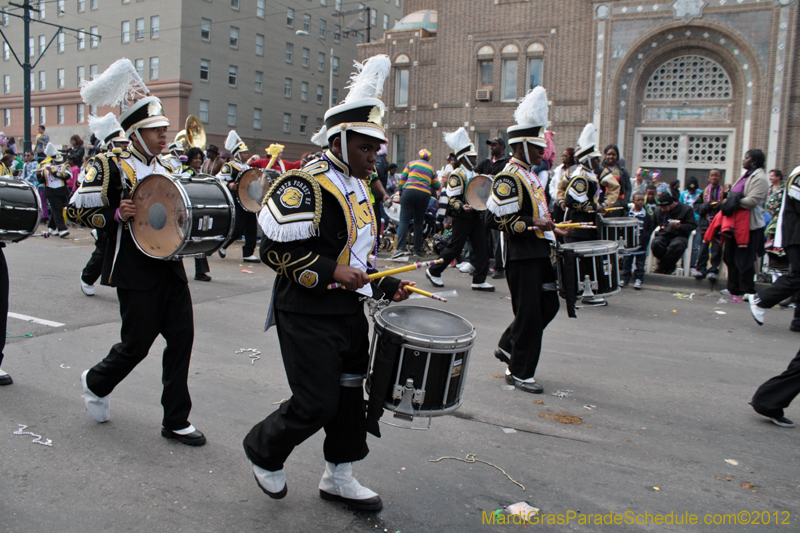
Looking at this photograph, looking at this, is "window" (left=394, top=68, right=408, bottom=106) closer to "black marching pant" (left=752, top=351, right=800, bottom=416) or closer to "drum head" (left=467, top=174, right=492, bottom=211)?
"drum head" (left=467, top=174, right=492, bottom=211)

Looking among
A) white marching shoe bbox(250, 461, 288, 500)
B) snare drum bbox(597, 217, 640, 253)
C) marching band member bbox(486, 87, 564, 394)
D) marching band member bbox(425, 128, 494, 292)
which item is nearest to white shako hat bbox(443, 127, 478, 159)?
marching band member bbox(425, 128, 494, 292)

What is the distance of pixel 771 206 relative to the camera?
10.9 m

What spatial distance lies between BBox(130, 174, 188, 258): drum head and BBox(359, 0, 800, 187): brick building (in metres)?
24.1

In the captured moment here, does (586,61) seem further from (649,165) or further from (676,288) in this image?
(676,288)

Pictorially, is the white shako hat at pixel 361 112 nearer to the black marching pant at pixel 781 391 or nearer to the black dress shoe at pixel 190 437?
the black dress shoe at pixel 190 437

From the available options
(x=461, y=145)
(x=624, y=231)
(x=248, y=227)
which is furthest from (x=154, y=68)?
(x=624, y=231)

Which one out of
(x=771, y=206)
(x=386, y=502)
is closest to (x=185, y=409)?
(x=386, y=502)

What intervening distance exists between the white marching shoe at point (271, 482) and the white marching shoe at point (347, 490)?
0.84 ft

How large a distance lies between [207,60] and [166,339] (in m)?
47.0

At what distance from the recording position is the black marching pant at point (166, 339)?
3892 mm

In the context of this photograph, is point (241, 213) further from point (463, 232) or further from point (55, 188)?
point (55, 188)

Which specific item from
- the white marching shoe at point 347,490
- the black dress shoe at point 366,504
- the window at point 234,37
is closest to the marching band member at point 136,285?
the white marching shoe at point 347,490

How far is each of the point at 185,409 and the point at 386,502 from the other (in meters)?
1.45

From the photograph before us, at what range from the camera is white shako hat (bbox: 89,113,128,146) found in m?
6.32
